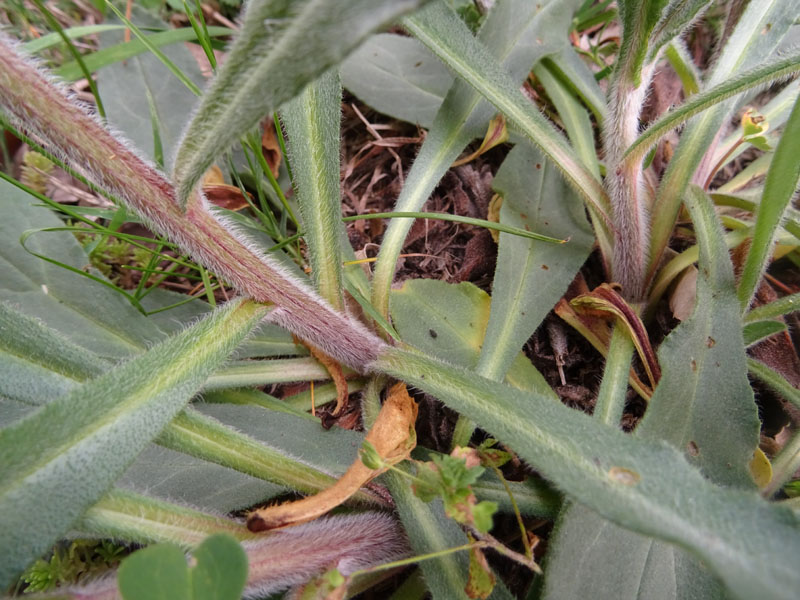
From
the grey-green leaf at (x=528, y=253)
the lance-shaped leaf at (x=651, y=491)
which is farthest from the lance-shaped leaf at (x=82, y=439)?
the grey-green leaf at (x=528, y=253)

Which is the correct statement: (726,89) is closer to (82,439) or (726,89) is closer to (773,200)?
(773,200)

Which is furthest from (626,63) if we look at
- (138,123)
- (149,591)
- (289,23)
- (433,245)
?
(138,123)

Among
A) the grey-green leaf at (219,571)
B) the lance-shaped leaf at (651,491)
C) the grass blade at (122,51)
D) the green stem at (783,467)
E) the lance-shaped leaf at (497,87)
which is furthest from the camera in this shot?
the grass blade at (122,51)

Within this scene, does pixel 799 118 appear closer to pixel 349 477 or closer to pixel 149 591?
pixel 349 477

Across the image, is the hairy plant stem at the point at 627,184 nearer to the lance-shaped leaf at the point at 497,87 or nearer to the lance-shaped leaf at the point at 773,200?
the lance-shaped leaf at the point at 497,87

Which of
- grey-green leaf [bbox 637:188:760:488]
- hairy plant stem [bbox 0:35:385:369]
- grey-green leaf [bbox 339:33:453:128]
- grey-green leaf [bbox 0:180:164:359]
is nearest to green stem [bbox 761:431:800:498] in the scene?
grey-green leaf [bbox 637:188:760:488]

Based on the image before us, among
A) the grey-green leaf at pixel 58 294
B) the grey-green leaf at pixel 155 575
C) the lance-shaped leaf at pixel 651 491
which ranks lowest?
the grey-green leaf at pixel 58 294

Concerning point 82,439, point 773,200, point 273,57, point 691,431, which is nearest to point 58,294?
point 82,439
